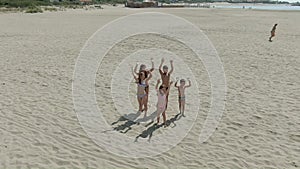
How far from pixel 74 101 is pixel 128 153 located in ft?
11.1

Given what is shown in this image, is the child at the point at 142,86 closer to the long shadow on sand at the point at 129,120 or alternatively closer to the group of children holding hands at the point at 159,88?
the group of children holding hands at the point at 159,88

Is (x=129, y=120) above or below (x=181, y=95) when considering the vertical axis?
below

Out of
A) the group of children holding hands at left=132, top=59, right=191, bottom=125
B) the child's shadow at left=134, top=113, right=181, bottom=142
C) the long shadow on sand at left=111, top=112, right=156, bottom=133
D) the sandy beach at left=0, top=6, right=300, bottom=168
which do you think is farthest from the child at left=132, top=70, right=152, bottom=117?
the child's shadow at left=134, top=113, right=181, bottom=142

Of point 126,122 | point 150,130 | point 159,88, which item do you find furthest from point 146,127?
point 159,88

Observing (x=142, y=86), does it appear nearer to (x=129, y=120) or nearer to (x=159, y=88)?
(x=159, y=88)

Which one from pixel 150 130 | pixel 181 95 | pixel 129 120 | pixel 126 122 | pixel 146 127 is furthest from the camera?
pixel 181 95

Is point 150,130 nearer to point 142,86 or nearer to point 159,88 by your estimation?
point 159,88

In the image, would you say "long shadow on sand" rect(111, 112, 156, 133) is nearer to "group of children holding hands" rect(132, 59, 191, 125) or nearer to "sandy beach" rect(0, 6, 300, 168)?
"sandy beach" rect(0, 6, 300, 168)

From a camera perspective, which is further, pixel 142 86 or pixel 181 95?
pixel 181 95

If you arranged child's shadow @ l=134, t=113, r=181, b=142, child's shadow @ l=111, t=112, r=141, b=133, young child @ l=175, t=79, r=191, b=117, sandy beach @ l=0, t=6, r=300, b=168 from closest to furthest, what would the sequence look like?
sandy beach @ l=0, t=6, r=300, b=168, child's shadow @ l=134, t=113, r=181, b=142, child's shadow @ l=111, t=112, r=141, b=133, young child @ l=175, t=79, r=191, b=117

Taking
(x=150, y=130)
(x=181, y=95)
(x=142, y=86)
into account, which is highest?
(x=142, y=86)

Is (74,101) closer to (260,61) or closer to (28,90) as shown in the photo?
(28,90)

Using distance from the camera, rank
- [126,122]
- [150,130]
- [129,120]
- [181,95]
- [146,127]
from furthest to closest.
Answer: [181,95]
[129,120]
[126,122]
[146,127]
[150,130]

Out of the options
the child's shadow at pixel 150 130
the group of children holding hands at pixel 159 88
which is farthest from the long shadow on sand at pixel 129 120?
the child's shadow at pixel 150 130
